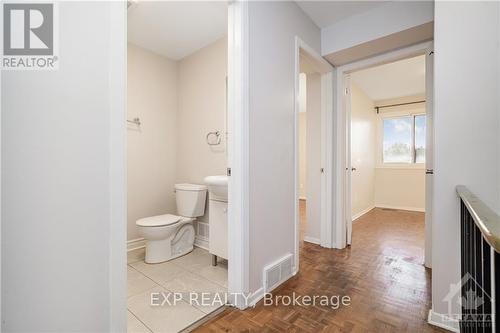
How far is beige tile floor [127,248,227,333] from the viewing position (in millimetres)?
1436

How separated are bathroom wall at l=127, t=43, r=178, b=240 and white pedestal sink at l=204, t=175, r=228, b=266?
1124mm

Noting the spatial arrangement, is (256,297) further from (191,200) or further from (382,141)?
(382,141)

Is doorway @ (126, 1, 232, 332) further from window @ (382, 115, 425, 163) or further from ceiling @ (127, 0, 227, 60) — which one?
window @ (382, 115, 425, 163)

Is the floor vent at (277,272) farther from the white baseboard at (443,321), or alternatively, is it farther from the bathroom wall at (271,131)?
the white baseboard at (443,321)

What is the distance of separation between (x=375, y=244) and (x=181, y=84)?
333 centimetres

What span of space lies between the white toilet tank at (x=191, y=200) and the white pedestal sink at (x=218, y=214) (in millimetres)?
462

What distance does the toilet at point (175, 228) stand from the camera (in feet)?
7.40

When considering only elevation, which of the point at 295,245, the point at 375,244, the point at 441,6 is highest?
the point at 441,6

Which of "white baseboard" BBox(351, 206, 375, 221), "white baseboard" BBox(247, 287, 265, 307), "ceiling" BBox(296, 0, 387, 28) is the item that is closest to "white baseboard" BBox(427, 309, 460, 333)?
"white baseboard" BBox(247, 287, 265, 307)

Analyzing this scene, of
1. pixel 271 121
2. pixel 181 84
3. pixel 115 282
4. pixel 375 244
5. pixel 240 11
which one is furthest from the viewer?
pixel 181 84

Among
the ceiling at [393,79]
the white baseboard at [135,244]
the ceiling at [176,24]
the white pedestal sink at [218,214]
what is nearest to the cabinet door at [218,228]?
the white pedestal sink at [218,214]

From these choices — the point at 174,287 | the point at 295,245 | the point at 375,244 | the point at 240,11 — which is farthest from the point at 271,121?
the point at 375,244

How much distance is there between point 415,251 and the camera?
2650 millimetres

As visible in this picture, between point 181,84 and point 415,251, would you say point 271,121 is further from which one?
point 415,251
